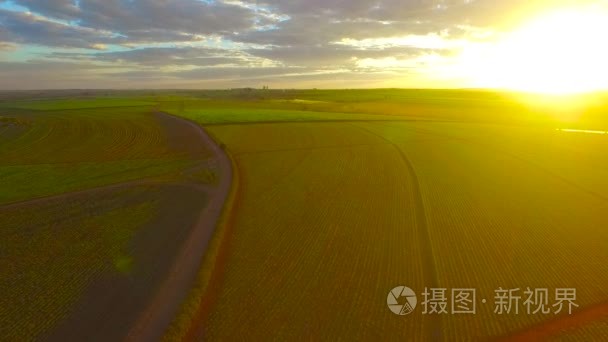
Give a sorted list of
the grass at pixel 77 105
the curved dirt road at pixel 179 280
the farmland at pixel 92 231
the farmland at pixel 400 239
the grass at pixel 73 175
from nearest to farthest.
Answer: the curved dirt road at pixel 179 280
the farmland at pixel 400 239
the farmland at pixel 92 231
the grass at pixel 73 175
the grass at pixel 77 105

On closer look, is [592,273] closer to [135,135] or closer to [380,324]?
[380,324]

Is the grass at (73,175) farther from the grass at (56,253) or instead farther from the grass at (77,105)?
the grass at (77,105)

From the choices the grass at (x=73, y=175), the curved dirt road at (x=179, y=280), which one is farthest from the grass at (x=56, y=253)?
the grass at (x=73, y=175)

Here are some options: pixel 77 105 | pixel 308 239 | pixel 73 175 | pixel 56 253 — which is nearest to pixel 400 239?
pixel 308 239

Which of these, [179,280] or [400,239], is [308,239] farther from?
[179,280]

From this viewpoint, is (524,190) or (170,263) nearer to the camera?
(170,263)

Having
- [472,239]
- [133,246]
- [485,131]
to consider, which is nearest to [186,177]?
[133,246]
